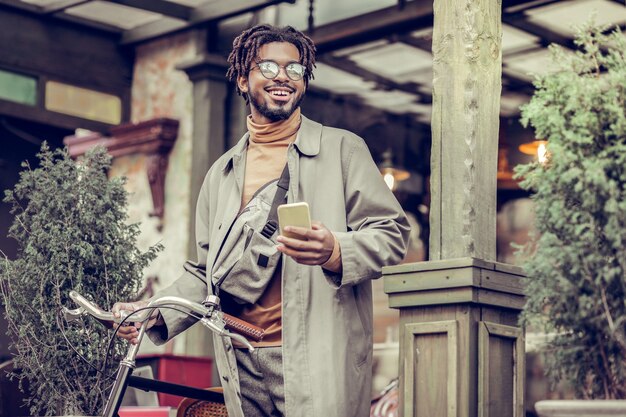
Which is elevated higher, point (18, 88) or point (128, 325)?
point (18, 88)

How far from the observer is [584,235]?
10.7 ft

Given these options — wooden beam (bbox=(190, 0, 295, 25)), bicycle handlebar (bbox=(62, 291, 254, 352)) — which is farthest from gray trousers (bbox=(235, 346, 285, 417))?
wooden beam (bbox=(190, 0, 295, 25))

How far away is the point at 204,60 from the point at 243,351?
4.86 meters

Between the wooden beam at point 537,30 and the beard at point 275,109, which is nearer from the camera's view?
the beard at point 275,109

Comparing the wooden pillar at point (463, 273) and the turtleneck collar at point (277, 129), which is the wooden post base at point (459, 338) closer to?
the wooden pillar at point (463, 273)

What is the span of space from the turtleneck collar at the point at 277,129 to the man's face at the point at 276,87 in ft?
0.10

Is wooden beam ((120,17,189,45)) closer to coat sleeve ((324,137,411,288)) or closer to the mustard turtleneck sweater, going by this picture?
the mustard turtleneck sweater

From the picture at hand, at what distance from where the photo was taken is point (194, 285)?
4.09m

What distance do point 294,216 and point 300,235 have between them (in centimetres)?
6

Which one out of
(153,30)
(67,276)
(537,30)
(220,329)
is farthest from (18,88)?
(220,329)

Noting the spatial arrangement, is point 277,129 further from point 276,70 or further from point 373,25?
point 373,25

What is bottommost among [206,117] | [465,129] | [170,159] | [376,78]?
[465,129]

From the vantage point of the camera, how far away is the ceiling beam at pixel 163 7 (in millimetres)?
→ 8164

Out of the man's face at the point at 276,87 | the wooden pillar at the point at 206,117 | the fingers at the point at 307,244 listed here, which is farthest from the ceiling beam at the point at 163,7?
the fingers at the point at 307,244
